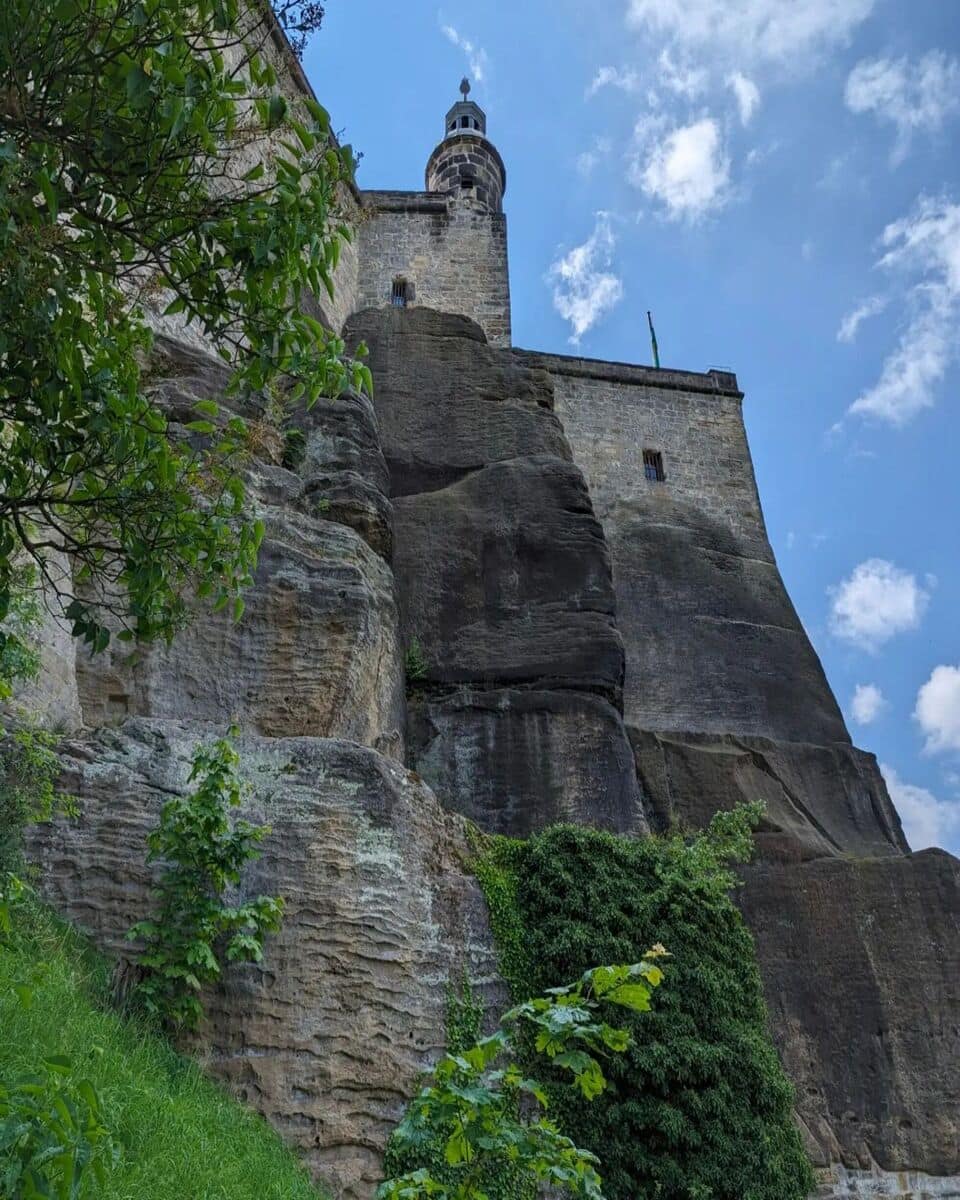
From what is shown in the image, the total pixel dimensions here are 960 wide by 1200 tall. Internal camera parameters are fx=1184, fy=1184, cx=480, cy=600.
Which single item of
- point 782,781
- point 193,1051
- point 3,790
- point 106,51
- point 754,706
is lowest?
point 193,1051

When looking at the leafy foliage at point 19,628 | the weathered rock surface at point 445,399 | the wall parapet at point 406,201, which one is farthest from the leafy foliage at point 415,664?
the wall parapet at point 406,201

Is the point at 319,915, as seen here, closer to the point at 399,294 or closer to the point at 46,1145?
the point at 46,1145

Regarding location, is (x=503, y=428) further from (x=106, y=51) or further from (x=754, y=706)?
(x=106, y=51)

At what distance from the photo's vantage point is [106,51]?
14.1 ft

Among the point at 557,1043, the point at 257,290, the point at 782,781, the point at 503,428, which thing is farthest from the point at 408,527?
the point at 557,1043

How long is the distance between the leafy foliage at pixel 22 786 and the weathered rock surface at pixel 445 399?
7.82 metres

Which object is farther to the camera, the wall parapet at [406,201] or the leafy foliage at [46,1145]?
the wall parapet at [406,201]

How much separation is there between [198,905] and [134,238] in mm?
3981

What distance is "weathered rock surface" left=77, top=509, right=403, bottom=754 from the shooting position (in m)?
8.98

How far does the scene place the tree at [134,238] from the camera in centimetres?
421

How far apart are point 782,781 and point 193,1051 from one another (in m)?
9.44

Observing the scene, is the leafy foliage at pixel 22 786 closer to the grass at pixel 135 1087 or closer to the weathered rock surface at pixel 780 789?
the grass at pixel 135 1087

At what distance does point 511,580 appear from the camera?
13.2 metres

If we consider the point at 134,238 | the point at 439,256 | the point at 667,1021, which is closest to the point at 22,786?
the point at 134,238
